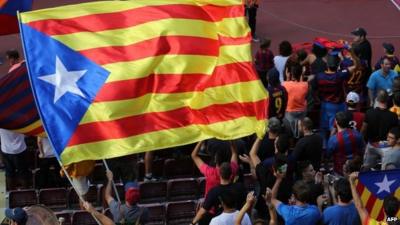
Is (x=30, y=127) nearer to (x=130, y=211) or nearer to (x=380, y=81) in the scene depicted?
(x=130, y=211)

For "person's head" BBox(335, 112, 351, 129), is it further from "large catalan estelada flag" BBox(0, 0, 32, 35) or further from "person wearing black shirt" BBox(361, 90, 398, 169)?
"large catalan estelada flag" BBox(0, 0, 32, 35)

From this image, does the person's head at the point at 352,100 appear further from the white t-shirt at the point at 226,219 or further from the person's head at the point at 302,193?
the white t-shirt at the point at 226,219

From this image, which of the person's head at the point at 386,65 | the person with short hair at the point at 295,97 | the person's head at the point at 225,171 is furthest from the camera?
the person's head at the point at 386,65

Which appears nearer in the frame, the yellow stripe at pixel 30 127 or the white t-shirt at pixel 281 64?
the yellow stripe at pixel 30 127

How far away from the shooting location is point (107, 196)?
10.3m

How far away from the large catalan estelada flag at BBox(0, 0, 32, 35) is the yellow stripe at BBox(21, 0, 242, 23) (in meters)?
3.06

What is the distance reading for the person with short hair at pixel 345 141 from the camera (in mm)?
11961

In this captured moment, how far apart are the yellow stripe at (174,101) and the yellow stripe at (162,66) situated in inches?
10.2

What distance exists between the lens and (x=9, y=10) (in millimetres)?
13258

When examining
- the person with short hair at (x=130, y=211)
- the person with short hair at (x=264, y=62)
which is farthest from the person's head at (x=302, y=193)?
the person with short hair at (x=264, y=62)

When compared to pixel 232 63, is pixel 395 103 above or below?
below

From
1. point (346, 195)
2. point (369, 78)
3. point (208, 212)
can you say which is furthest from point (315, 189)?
point (369, 78)

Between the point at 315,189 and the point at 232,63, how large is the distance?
1.73 metres

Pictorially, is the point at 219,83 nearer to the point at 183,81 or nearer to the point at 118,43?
the point at 183,81
